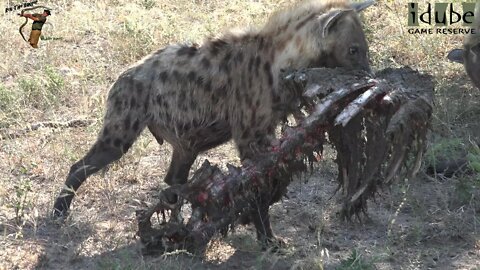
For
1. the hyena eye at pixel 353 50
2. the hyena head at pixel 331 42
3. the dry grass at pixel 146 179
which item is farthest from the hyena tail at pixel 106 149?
the hyena eye at pixel 353 50

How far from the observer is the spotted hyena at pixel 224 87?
167 inches

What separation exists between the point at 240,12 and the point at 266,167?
4308 millimetres

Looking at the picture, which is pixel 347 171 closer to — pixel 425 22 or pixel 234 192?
pixel 234 192

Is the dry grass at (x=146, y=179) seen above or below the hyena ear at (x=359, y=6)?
below

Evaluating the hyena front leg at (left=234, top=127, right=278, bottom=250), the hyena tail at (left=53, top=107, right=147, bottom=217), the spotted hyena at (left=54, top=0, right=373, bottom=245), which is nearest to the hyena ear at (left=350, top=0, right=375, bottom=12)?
the spotted hyena at (left=54, top=0, right=373, bottom=245)

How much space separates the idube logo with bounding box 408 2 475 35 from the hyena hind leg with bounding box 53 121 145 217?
3448mm

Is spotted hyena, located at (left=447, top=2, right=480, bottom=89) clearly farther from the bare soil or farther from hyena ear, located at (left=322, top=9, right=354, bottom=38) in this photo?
hyena ear, located at (left=322, top=9, right=354, bottom=38)

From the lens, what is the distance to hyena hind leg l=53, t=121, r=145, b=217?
466 cm

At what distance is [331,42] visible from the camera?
4.20 meters

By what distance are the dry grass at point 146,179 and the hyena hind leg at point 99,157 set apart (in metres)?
0.10
